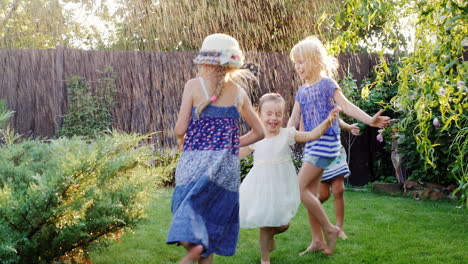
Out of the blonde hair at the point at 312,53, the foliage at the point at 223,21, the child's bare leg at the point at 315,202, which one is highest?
the foliage at the point at 223,21

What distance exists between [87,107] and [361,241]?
16.3 ft

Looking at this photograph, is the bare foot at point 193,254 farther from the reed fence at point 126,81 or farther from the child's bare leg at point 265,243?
the reed fence at point 126,81

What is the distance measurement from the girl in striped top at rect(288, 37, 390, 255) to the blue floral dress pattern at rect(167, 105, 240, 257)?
0.91 m

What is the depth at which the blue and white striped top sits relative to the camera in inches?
148

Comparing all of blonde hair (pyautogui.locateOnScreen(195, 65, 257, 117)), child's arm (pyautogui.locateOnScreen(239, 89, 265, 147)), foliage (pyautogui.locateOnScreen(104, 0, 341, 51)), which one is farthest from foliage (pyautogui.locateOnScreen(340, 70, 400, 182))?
blonde hair (pyautogui.locateOnScreen(195, 65, 257, 117))

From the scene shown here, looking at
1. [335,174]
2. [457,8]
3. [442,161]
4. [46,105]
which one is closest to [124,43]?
[46,105]

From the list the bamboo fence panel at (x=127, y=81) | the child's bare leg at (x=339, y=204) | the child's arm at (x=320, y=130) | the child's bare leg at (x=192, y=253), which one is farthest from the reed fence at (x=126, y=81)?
the child's bare leg at (x=192, y=253)

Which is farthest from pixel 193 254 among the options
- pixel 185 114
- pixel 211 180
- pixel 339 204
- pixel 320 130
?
pixel 339 204

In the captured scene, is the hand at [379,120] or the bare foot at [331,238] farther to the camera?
the bare foot at [331,238]

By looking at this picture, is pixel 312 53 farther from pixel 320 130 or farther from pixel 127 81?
pixel 127 81

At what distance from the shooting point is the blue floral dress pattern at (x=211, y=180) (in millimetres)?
2748

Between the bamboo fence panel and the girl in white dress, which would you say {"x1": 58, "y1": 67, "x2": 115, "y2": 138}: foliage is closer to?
the bamboo fence panel

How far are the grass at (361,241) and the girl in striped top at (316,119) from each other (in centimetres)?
21

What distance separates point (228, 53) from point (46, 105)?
573 centimetres
